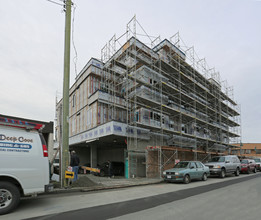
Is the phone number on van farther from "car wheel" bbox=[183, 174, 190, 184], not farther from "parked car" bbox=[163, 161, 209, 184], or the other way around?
"car wheel" bbox=[183, 174, 190, 184]

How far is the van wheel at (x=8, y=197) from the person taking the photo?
558cm

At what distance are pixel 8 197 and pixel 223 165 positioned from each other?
15.3 m

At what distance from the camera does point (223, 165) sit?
1644 centimetres

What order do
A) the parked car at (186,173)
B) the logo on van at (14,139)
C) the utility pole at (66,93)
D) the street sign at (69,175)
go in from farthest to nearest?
the parked car at (186,173), the utility pole at (66,93), the street sign at (69,175), the logo on van at (14,139)

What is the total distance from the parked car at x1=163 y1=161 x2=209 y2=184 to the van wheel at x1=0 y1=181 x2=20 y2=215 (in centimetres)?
921

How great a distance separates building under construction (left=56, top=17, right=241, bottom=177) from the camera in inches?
649

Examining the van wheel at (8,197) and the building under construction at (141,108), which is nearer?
the van wheel at (8,197)

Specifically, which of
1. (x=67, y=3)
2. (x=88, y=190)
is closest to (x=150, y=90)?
(x=67, y=3)

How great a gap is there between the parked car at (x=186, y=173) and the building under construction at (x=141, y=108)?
Result: 1954mm

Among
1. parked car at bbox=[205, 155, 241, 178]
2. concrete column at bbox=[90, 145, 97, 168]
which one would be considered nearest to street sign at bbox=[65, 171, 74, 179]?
parked car at bbox=[205, 155, 241, 178]

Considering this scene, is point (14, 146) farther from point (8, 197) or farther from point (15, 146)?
point (8, 197)

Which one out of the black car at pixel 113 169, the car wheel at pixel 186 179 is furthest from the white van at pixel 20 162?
the black car at pixel 113 169

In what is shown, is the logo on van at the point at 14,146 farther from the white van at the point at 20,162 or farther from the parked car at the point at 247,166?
the parked car at the point at 247,166

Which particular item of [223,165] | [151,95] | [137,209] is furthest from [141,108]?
[137,209]
